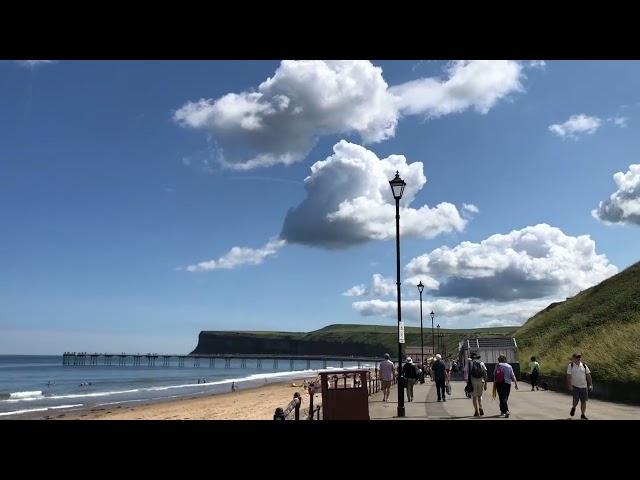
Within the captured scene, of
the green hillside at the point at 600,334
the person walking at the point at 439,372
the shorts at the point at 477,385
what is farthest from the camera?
the green hillside at the point at 600,334

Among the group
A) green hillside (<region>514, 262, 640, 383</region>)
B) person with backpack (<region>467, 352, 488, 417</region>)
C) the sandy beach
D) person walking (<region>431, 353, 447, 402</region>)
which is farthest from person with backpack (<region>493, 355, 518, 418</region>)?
the sandy beach

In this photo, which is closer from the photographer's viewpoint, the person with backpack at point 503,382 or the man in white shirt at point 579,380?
the man in white shirt at point 579,380

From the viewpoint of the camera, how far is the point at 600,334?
128ft

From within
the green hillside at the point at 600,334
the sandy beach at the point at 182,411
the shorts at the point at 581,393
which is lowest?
the sandy beach at the point at 182,411

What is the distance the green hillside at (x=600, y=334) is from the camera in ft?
75.0

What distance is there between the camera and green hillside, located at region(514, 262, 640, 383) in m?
22.9

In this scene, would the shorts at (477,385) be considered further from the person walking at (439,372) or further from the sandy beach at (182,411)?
the sandy beach at (182,411)

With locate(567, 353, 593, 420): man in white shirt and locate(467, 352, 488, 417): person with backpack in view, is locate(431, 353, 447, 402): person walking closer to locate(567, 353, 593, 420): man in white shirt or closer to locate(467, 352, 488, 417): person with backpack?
locate(467, 352, 488, 417): person with backpack

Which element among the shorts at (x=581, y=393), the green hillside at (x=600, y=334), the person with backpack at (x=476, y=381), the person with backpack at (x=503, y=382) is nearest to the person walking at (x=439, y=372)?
the person with backpack at (x=476, y=381)
